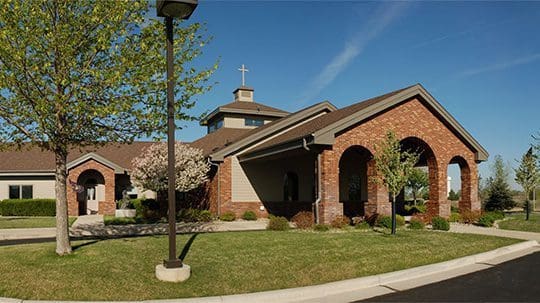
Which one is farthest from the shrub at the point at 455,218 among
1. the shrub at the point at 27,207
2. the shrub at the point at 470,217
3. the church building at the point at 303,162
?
the shrub at the point at 27,207

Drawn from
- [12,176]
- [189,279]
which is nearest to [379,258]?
[189,279]

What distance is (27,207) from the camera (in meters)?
28.3

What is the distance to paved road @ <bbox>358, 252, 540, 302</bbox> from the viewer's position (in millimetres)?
7496

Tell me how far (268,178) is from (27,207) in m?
16.1

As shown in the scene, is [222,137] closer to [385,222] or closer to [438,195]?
[438,195]

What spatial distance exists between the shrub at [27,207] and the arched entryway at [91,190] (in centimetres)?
216

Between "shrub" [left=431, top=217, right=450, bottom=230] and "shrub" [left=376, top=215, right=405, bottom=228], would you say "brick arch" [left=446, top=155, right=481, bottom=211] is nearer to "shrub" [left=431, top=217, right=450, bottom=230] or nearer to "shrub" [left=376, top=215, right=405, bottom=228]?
"shrub" [left=431, top=217, right=450, bottom=230]

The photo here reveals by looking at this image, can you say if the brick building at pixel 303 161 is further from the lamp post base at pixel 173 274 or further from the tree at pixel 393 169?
the lamp post base at pixel 173 274

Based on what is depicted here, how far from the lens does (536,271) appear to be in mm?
9578

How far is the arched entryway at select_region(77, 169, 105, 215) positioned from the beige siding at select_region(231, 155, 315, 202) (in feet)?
38.9

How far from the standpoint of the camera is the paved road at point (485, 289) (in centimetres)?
→ 750

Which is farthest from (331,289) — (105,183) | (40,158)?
(40,158)

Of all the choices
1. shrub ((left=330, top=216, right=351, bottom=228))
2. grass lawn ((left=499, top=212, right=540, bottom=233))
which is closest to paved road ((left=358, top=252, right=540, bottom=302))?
shrub ((left=330, top=216, right=351, bottom=228))

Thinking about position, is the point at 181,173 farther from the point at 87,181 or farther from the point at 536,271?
the point at 536,271
